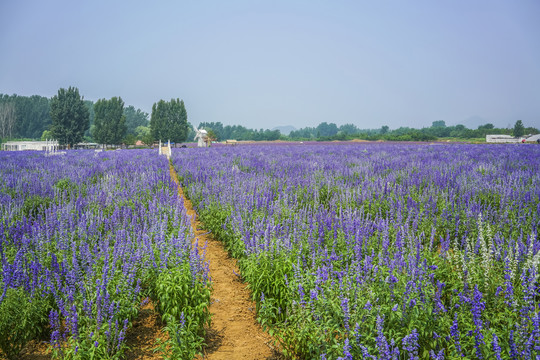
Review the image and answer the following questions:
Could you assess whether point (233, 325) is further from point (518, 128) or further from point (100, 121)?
point (518, 128)

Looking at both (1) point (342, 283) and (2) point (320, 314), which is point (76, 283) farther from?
(1) point (342, 283)

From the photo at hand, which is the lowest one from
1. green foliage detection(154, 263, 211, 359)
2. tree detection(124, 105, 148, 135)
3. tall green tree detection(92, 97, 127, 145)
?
green foliage detection(154, 263, 211, 359)

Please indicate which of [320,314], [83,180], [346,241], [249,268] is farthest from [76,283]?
[83,180]

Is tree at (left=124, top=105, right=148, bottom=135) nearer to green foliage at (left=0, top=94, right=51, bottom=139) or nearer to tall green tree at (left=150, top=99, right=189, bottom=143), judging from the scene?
green foliage at (left=0, top=94, right=51, bottom=139)

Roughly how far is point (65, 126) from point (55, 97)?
5171 millimetres

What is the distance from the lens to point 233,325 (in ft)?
14.0

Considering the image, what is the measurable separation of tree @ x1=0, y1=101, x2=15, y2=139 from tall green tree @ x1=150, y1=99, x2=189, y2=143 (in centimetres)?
5764

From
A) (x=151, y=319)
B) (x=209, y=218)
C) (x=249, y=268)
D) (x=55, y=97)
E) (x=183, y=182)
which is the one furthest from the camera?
(x=55, y=97)

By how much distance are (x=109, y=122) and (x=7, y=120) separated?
181 feet

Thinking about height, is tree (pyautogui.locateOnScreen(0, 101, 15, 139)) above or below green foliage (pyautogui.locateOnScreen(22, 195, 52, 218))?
above

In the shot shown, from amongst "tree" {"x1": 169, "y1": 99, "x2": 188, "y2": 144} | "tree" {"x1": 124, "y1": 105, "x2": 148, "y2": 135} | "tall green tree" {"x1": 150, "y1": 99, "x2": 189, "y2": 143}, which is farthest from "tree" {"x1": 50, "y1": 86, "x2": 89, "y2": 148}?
"tree" {"x1": 124, "y1": 105, "x2": 148, "y2": 135}

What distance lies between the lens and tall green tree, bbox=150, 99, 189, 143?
225ft

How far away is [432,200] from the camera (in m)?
7.36

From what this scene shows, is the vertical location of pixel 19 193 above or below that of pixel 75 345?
above
